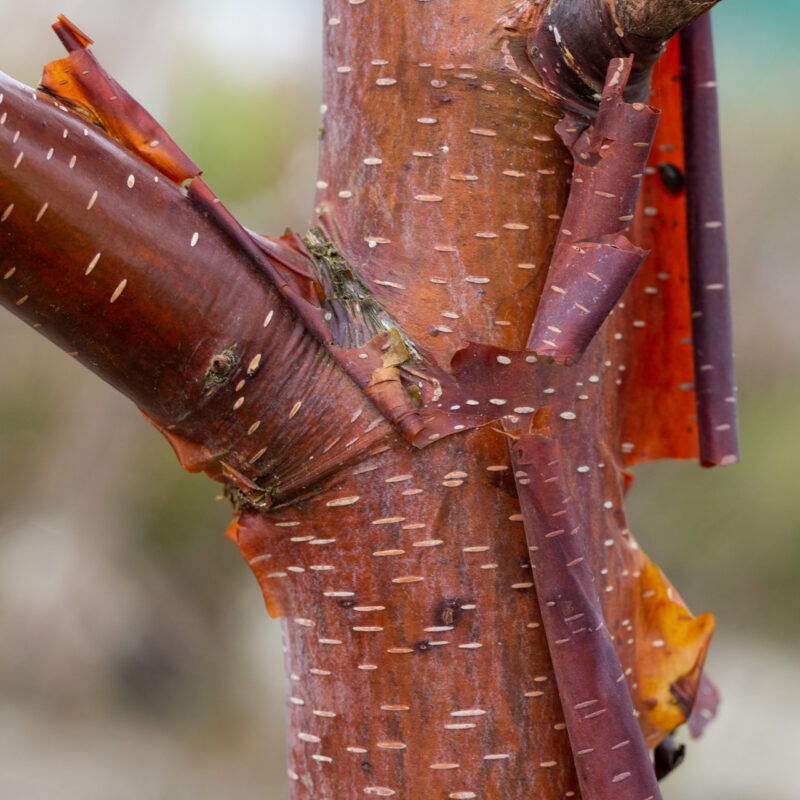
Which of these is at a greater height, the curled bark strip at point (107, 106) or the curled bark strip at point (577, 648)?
the curled bark strip at point (107, 106)

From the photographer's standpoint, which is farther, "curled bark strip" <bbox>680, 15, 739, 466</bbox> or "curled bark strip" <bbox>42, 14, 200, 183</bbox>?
"curled bark strip" <bbox>680, 15, 739, 466</bbox>

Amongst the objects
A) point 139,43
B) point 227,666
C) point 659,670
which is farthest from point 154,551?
point 659,670

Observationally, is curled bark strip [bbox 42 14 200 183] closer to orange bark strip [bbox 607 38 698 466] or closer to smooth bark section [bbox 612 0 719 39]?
smooth bark section [bbox 612 0 719 39]

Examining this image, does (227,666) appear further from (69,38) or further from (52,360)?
(69,38)

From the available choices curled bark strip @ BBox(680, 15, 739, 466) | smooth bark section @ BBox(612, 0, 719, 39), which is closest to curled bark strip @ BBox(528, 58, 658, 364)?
smooth bark section @ BBox(612, 0, 719, 39)

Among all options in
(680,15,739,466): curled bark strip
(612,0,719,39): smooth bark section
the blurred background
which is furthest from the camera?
the blurred background

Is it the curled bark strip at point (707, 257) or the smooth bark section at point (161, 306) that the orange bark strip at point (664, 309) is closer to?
the curled bark strip at point (707, 257)

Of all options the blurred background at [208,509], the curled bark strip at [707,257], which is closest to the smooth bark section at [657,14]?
the curled bark strip at [707,257]
